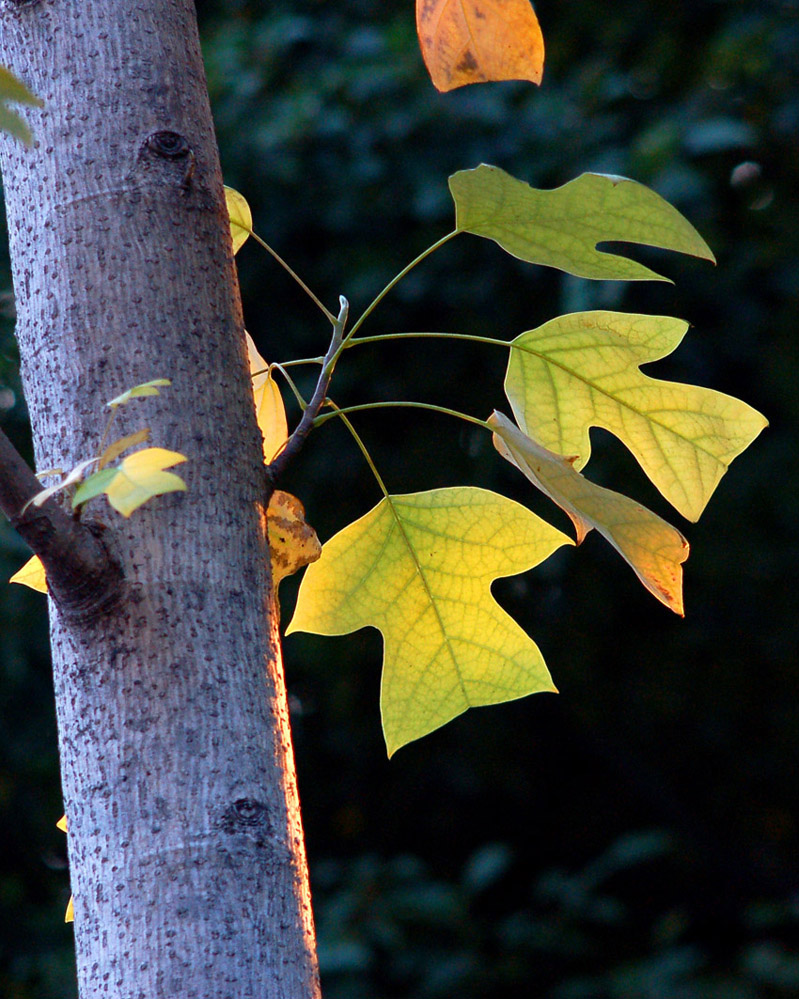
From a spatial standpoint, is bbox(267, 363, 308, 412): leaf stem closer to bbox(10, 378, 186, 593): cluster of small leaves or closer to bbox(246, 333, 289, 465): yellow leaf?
bbox(246, 333, 289, 465): yellow leaf

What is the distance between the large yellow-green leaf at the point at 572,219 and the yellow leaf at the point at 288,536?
20 cm

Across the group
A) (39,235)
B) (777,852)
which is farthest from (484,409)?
(39,235)

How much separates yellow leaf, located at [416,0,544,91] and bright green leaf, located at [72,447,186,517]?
1.31 ft

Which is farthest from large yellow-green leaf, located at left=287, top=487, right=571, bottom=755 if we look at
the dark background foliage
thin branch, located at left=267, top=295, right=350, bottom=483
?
the dark background foliage

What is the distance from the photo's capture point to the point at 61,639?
426 mm

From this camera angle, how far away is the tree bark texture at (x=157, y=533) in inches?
15.1

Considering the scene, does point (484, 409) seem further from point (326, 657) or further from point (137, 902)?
point (137, 902)

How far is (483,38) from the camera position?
639 mm

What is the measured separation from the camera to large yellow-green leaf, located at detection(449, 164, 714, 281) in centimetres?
58

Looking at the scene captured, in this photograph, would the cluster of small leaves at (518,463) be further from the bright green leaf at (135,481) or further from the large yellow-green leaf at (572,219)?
the bright green leaf at (135,481)

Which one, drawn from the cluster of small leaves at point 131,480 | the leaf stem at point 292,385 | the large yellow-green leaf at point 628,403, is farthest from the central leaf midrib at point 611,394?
the cluster of small leaves at point 131,480

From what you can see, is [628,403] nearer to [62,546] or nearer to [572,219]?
[572,219]

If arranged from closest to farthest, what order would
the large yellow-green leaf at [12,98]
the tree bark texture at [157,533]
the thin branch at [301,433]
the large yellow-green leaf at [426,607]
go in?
1. the large yellow-green leaf at [12,98]
2. the tree bark texture at [157,533]
3. the thin branch at [301,433]
4. the large yellow-green leaf at [426,607]

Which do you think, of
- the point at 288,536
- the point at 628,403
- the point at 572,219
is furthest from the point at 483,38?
the point at 288,536
